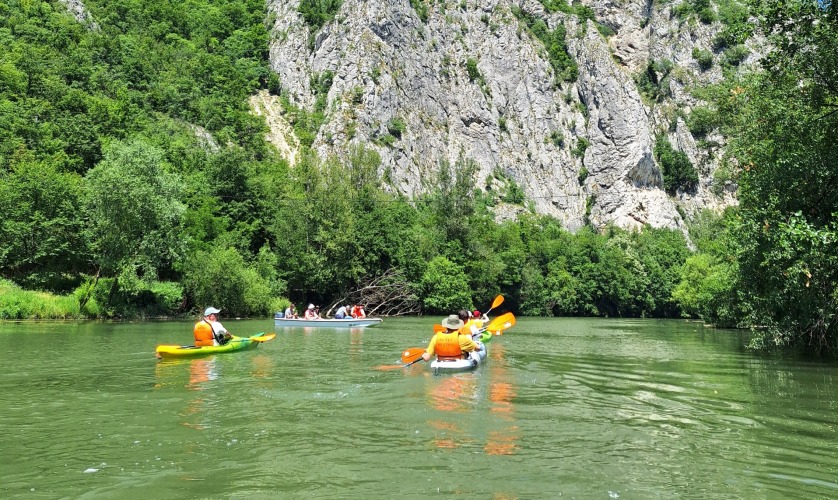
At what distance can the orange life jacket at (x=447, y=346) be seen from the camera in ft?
47.5

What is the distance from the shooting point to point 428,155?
81.8 m

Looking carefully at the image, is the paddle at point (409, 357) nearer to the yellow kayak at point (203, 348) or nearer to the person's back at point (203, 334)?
the yellow kayak at point (203, 348)

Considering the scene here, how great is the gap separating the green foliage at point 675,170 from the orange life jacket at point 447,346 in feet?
286

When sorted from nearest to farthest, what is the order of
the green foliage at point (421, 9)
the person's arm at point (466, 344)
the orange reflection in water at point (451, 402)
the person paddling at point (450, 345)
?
1. the orange reflection in water at point (451, 402)
2. the person paddling at point (450, 345)
3. the person's arm at point (466, 344)
4. the green foliage at point (421, 9)

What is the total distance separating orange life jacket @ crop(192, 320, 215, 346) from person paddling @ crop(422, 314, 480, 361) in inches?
286

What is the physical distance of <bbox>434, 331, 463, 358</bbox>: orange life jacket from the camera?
1448 cm

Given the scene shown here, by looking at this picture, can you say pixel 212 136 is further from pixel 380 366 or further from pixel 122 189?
pixel 380 366

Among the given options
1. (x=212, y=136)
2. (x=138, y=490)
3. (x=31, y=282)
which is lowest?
(x=138, y=490)

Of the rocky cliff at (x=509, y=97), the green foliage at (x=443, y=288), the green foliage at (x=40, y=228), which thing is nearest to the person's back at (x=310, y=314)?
the green foliage at (x=40, y=228)

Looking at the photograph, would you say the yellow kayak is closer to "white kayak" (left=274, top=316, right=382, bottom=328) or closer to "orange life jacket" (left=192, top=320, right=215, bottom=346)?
"orange life jacket" (left=192, top=320, right=215, bottom=346)

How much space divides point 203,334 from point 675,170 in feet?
293

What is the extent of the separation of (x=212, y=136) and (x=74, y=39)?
21.2 m

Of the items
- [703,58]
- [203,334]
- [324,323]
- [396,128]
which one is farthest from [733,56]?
[203,334]

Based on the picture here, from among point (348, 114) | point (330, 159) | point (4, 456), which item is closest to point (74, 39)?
point (348, 114)
